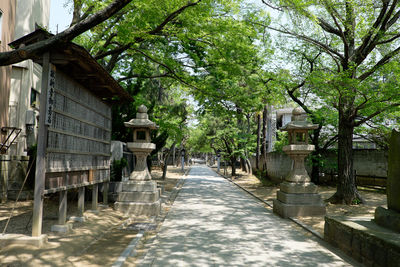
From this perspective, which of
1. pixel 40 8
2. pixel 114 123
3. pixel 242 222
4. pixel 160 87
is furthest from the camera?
pixel 160 87

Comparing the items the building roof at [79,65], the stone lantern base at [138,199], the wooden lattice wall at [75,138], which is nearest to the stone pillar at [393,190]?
the building roof at [79,65]

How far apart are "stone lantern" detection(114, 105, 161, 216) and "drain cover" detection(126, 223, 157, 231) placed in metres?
1.36

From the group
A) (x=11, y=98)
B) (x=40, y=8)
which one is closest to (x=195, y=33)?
(x=11, y=98)

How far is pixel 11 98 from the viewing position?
48.7 ft

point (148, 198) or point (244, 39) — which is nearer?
point (148, 198)

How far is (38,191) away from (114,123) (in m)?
9.37

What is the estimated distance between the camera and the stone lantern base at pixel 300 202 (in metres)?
10.0

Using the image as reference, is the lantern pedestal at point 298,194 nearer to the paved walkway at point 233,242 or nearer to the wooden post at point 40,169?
the paved walkway at point 233,242

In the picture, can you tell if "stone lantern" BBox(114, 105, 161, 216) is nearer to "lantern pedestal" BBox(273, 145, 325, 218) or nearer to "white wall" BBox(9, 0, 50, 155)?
"lantern pedestal" BBox(273, 145, 325, 218)

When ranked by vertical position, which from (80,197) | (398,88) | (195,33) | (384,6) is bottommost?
(80,197)

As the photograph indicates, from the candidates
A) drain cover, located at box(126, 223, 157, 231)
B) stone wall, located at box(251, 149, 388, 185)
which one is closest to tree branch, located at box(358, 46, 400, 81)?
stone wall, located at box(251, 149, 388, 185)

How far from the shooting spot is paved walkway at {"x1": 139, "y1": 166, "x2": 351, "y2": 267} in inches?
220

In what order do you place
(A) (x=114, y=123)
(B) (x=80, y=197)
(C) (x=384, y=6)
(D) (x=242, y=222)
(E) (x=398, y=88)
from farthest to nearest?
(A) (x=114, y=123) < (C) (x=384, y=6) < (E) (x=398, y=88) < (D) (x=242, y=222) < (B) (x=80, y=197)

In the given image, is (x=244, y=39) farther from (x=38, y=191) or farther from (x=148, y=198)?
(x=38, y=191)
